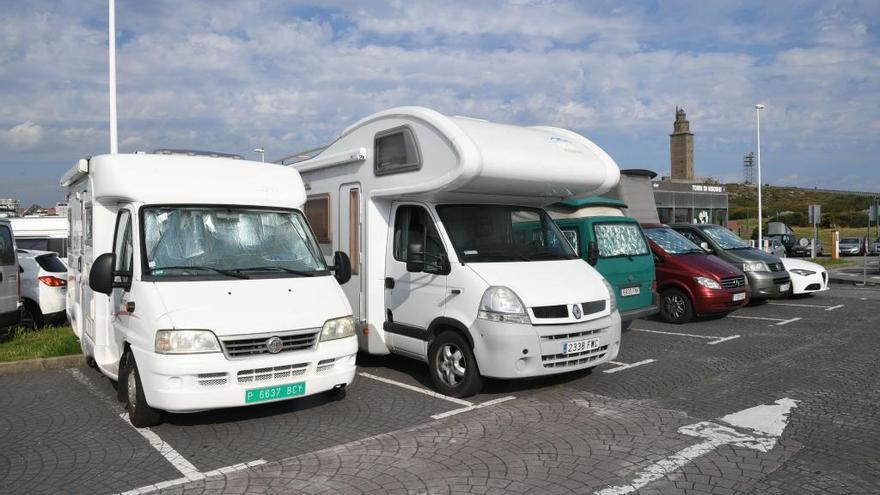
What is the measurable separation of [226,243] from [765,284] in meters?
10.7

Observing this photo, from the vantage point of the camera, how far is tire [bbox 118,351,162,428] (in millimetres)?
5883

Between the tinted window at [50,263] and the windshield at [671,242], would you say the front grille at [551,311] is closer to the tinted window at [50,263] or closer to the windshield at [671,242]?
the windshield at [671,242]

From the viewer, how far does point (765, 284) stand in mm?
13375

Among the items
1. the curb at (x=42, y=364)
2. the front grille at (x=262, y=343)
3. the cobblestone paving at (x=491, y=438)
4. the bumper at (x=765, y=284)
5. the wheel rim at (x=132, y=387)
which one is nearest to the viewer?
the cobblestone paving at (x=491, y=438)

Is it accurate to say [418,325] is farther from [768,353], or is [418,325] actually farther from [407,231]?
[768,353]

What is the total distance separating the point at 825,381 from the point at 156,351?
6717 mm

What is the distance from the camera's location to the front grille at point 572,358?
6.65 m

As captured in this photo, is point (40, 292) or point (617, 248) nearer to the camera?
point (617, 248)

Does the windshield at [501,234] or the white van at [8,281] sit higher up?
the windshield at [501,234]

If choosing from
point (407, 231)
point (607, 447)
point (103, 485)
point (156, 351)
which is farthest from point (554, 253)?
point (103, 485)

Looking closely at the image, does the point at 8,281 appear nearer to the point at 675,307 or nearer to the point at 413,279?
the point at 413,279

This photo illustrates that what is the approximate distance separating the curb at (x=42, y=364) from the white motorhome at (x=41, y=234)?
8366 mm

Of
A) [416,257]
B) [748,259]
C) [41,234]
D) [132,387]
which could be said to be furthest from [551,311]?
[41,234]

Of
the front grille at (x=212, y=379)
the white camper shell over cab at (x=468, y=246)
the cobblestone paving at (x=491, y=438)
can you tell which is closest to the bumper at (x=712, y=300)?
the cobblestone paving at (x=491, y=438)
